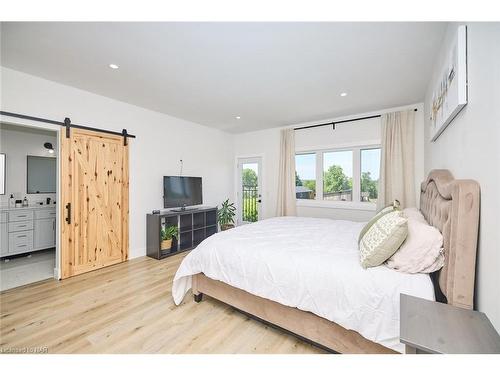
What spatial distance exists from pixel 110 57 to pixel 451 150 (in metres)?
3.23

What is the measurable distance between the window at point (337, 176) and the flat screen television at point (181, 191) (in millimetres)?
2593

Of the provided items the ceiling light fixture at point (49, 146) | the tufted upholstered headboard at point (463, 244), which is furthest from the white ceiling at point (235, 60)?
the ceiling light fixture at point (49, 146)

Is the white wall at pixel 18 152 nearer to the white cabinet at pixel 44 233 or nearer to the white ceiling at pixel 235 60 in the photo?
the white cabinet at pixel 44 233

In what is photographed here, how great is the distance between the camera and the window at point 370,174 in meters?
3.97

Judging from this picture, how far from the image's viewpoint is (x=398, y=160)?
3568 millimetres

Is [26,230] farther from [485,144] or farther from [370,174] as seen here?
[370,174]

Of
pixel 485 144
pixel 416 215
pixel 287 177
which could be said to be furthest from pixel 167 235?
pixel 485 144

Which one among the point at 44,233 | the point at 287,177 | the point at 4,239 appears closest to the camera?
the point at 4,239

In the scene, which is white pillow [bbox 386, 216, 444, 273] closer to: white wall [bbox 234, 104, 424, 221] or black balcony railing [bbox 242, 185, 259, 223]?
white wall [bbox 234, 104, 424, 221]

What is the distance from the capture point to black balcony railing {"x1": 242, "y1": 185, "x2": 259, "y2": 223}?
18.2ft

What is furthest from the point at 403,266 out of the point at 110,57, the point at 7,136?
the point at 7,136

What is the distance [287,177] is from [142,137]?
2.86 metres

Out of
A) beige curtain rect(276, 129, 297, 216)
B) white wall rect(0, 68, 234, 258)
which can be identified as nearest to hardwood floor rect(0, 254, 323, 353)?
white wall rect(0, 68, 234, 258)

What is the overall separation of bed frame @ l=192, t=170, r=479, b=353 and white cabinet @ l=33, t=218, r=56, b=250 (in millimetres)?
3500
